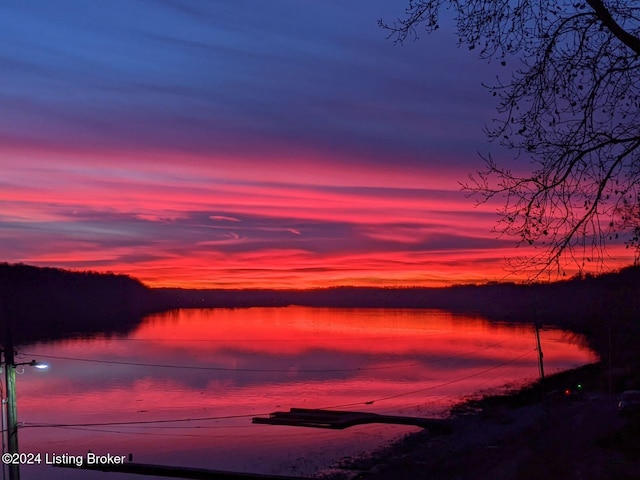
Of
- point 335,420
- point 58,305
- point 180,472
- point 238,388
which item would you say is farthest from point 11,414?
point 58,305

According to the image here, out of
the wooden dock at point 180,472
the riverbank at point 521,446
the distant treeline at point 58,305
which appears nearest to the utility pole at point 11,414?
the wooden dock at point 180,472

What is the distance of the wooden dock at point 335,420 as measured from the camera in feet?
118

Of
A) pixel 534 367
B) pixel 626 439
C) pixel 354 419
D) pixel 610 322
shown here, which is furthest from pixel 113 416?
pixel 610 322

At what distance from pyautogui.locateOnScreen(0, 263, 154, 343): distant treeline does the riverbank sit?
61126mm

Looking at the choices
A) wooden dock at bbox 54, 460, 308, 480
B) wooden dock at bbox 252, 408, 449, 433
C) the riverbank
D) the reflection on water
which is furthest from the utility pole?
wooden dock at bbox 252, 408, 449, 433

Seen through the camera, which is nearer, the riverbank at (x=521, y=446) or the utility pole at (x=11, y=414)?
the riverbank at (x=521, y=446)

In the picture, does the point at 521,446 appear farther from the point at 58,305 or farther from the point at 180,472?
the point at 58,305

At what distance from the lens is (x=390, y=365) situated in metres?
72.7

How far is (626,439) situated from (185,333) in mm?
102472

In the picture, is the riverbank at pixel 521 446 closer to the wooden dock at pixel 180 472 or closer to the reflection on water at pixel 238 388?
the reflection on water at pixel 238 388

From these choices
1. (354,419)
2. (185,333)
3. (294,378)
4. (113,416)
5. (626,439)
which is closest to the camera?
(626,439)

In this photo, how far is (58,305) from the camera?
157875mm

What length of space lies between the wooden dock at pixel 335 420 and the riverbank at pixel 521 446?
44.8 inches

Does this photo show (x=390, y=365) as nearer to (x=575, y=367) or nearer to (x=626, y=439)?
(x=575, y=367)
